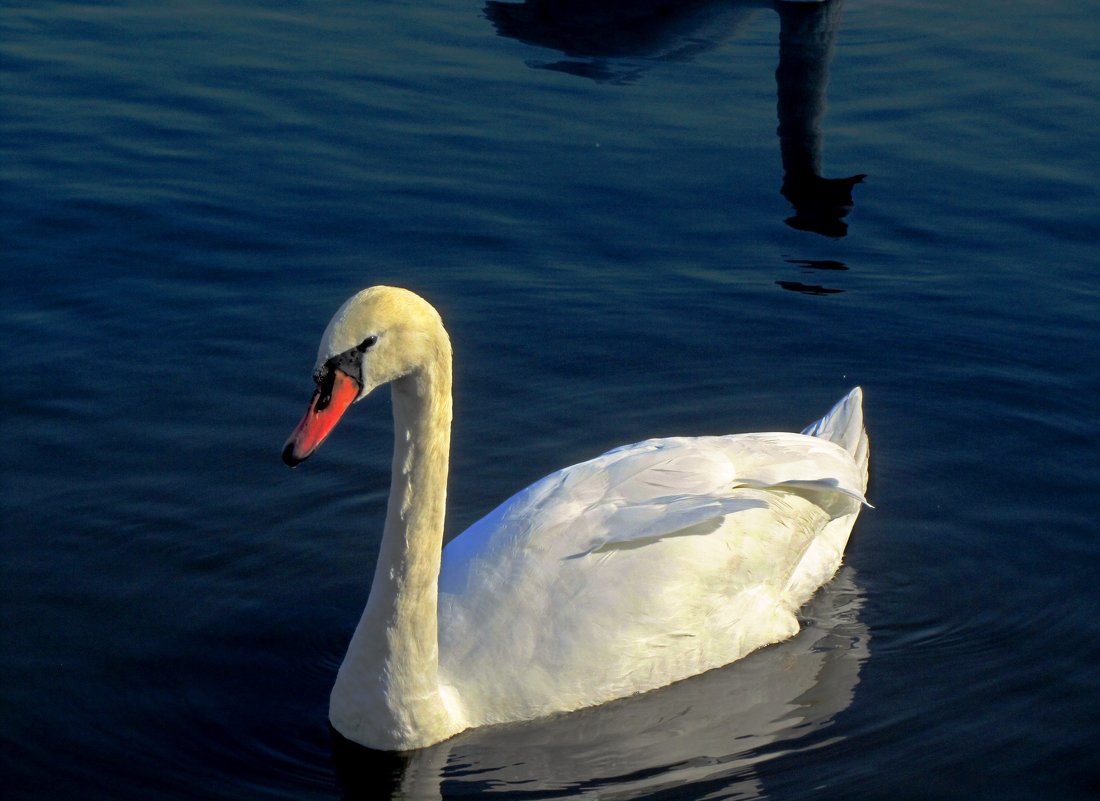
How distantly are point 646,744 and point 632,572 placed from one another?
0.75m

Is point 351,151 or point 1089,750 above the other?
point 351,151

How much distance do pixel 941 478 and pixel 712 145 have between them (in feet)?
17.0

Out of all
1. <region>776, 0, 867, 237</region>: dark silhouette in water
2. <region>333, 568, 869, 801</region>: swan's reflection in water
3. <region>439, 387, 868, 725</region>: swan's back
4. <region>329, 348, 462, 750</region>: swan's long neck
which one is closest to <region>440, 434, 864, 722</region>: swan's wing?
<region>439, 387, 868, 725</region>: swan's back

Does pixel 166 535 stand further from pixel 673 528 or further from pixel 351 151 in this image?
pixel 351 151

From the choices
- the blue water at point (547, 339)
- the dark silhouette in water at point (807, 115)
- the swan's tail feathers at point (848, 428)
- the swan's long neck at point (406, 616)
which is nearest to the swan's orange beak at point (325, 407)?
the swan's long neck at point (406, 616)

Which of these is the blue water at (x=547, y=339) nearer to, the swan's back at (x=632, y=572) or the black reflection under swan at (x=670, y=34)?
the black reflection under swan at (x=670, y=34)

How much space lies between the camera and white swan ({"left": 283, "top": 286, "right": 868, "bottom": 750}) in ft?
21.9

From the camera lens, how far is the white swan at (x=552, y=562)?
6661mm

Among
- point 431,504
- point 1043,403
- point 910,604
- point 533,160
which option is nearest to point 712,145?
point 533,160

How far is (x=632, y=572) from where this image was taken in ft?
24.7

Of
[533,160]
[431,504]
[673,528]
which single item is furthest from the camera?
[533,160]

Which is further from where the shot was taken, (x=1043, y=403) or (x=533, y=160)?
(x=533, y=160)

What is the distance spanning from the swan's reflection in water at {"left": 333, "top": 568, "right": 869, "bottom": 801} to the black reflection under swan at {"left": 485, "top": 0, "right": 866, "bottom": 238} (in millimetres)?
6985

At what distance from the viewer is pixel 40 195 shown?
501 inches
